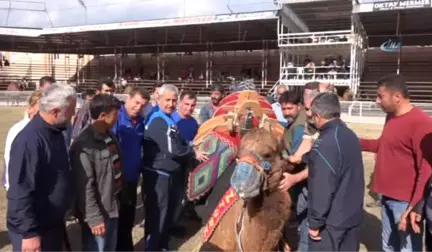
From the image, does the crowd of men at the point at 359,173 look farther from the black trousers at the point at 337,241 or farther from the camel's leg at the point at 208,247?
the camel's leg at the point at 208,247

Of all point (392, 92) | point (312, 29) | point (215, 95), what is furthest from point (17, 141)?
point (312, 29)

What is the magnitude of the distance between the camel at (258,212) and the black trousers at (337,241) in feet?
1.48

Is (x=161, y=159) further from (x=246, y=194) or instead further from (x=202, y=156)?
(x=246, y=194)

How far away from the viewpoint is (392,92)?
3014 millimetres

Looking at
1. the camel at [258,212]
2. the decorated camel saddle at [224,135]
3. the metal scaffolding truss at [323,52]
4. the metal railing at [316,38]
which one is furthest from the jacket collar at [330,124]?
the metal railing at [316,38]

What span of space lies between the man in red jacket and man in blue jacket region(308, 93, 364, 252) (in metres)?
0.49

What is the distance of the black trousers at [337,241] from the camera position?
105 inches

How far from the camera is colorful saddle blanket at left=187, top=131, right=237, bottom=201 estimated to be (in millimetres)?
2949

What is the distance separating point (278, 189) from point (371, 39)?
2428 cm

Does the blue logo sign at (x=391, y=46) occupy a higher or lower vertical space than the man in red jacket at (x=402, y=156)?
A: higher

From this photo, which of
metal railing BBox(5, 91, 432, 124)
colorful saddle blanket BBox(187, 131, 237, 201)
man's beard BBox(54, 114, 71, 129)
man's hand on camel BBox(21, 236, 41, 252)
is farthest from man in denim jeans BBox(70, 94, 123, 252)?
metal railing BBox(5, 91, 432, 124)

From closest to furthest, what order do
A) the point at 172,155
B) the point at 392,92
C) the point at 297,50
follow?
the point at 392,92 → the point at 172,155 → the point at 297,50

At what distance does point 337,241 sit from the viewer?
2.66 meters

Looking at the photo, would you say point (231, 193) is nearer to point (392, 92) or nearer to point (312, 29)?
point (392, 92)
